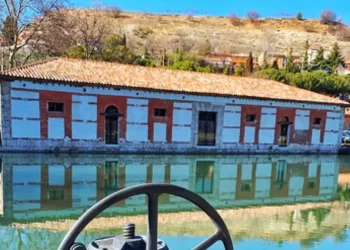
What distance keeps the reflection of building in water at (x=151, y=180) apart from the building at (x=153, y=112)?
1.57 meters

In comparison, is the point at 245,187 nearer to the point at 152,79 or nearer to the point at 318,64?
the point at 152,79

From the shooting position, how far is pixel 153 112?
16828 mm

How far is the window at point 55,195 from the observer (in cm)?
823

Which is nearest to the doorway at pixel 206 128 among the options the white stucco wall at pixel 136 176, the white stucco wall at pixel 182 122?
the white stucco wall at pixel 182 122

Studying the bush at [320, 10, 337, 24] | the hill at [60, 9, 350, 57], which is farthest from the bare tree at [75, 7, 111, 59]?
the bush at [320, 10, 337, 24]

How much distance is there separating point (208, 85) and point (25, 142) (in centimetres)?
956

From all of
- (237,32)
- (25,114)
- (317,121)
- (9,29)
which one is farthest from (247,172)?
(237,32)

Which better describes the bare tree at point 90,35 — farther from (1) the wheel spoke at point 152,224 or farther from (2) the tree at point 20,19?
(1) the wheel spoke at point 152,224

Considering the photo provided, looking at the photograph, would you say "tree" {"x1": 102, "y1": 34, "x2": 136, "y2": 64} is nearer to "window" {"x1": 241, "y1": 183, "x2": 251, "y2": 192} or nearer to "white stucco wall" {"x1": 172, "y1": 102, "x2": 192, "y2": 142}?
"white stucco wall" {"x1": 172, "y1": 102, "x2": 192, "y2": 142}

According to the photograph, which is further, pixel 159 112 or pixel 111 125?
pixel 159 112

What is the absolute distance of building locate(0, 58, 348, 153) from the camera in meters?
14.9

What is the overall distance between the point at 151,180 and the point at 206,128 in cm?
793

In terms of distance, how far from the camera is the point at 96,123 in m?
16.0

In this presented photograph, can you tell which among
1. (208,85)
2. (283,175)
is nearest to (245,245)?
(283,175)
